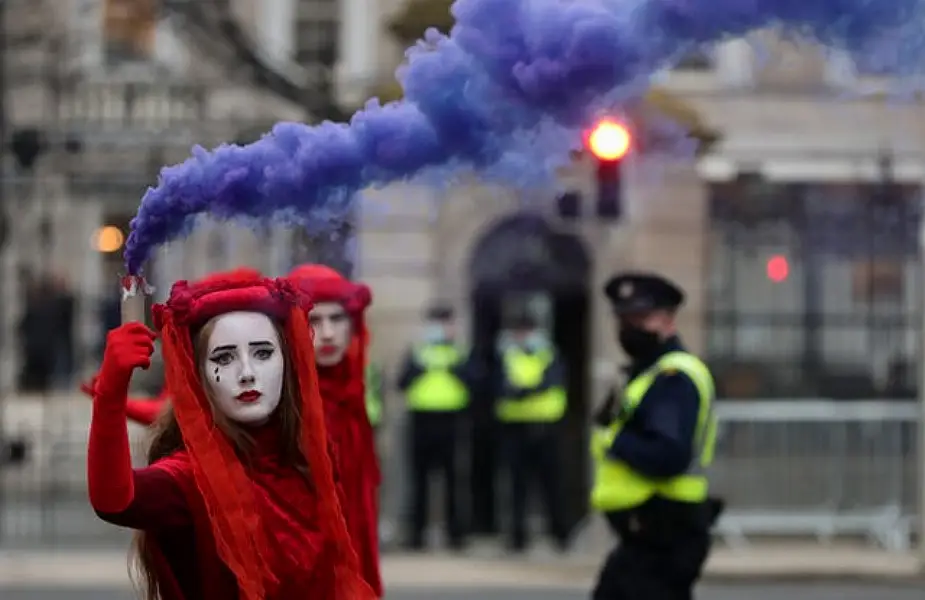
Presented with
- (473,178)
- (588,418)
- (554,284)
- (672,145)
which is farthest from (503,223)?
(473,178)

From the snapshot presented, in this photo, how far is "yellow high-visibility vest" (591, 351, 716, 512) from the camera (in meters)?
5.87

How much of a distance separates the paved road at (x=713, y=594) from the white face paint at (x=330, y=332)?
4412 millimetres

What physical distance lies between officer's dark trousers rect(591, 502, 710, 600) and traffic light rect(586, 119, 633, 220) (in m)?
3.27

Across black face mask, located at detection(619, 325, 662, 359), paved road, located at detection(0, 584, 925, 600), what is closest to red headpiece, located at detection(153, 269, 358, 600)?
black face mask, located at detection(619, 325, 662, 359)

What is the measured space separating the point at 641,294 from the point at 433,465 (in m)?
5.99

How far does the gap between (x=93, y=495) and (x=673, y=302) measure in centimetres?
293

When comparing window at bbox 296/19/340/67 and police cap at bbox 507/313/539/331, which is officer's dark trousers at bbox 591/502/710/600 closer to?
police cap at bbox 507/313/539/331

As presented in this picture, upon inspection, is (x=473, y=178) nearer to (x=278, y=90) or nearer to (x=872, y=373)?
(x=278, y=90)

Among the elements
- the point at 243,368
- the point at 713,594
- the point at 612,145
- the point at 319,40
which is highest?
the point at 319,40

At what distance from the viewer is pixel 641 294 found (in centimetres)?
613

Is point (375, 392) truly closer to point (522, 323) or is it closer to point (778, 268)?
point (522, 323)

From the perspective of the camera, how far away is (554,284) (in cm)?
1448

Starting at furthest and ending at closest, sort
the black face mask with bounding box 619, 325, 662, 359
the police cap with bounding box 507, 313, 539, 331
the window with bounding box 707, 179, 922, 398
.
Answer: the window with bounding box 707, 179, 922, 398 < the police cap with bounding box 507, 313, 539, 331 < the black face mask with bounding box 619, 325, 662, 359

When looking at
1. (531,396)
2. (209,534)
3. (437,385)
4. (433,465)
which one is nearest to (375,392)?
(437,385)
